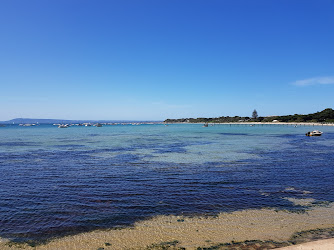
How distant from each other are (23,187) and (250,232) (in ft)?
53.7

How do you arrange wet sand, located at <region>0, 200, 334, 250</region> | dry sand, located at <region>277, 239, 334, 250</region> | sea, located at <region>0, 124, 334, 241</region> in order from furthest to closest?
sea, located at <region>0, 124, 334, 241</region> → wet sand, located at <region>0, 200, 334, 250</region> → dry sand, located at <region>277, 239, 334, 250</region>

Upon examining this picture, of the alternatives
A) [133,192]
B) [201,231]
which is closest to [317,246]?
[201,231]

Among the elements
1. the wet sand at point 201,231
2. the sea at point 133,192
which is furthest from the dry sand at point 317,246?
the sea at point 133,192

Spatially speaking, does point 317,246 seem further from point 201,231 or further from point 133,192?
point 133,192

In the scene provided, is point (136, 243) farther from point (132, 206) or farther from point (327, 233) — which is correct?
point (327, 233)

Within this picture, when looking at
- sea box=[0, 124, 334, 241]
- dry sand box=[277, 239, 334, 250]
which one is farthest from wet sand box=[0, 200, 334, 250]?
dry sand box=[277, 239, 334, 250]

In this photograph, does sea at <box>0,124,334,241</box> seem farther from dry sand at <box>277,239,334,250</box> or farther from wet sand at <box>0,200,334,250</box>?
dry sand at <box>277,239,334,250</box>

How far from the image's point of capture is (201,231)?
10.1 metres

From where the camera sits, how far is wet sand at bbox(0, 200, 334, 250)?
358 inches

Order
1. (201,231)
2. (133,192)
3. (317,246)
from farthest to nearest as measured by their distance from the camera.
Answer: (133,192)
(201,231)
(317,246)

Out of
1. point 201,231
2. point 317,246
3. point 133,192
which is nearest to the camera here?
point 317,246

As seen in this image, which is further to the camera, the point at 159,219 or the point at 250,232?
the point at 159,219

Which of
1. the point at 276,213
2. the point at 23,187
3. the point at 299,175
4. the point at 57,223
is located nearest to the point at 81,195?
the point at 57,223

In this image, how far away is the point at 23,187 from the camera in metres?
17.1
